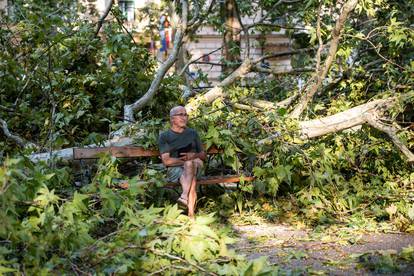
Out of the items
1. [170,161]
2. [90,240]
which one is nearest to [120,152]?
[170,161]

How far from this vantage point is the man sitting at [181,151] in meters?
6.96

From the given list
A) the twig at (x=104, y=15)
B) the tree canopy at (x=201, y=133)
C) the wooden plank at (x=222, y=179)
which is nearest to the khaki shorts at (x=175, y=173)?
the tree canopy at (x=201, y=133)

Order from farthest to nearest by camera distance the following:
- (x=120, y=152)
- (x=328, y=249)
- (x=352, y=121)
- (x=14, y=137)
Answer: (x=14, y=137) < (x=352, y=121) < (x=120, y=152) < (x=328, y=249)

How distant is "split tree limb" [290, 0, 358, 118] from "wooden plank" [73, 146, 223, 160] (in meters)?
1.64

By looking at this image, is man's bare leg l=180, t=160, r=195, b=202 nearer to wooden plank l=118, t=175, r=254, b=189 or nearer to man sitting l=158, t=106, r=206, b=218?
man sitting l=158, t=106, r=206, b=218

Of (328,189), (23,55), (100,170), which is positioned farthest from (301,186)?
(23,55)

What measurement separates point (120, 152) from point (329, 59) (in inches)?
126

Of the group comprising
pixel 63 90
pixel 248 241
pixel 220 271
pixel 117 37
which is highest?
pixel 117 37

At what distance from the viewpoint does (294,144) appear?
26.1 ft

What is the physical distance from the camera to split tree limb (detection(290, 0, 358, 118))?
816 centimetres

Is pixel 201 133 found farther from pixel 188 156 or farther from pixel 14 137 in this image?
pixel 14 137

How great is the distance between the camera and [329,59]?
8.51 meters

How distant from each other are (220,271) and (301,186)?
3.57 meters

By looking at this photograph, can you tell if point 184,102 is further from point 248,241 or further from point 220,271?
point 220,271
